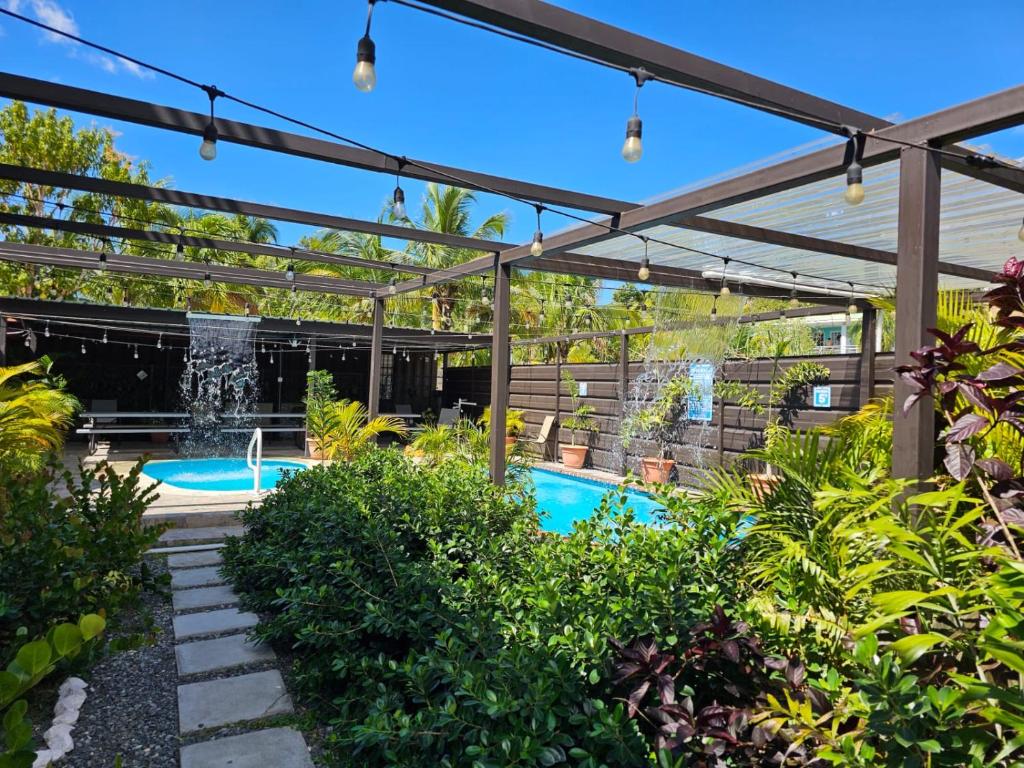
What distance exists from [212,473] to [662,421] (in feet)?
26.1

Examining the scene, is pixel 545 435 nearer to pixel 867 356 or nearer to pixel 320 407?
pixel 320 407

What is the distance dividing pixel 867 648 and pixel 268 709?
248cm

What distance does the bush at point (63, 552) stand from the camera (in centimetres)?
273

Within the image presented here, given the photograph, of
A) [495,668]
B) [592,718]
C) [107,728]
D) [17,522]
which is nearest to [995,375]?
[592,718]

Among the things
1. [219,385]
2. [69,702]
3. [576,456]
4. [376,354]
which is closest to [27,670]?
[69,702]

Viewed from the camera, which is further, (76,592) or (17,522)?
(17,522)

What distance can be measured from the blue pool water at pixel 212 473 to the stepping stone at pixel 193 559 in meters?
4.02

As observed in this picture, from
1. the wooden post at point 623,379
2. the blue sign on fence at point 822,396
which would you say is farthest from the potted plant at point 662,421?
the blue sign on fence at point 822,396

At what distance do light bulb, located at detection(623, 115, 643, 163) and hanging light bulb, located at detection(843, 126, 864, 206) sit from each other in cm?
97

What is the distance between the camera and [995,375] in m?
1.95

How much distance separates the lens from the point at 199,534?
5770mm

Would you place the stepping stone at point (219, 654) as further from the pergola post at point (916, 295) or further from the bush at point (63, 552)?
the pergola post at point (916, 295)

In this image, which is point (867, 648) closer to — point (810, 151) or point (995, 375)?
point (995, 375)

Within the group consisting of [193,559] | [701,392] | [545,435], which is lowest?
[193,559]
